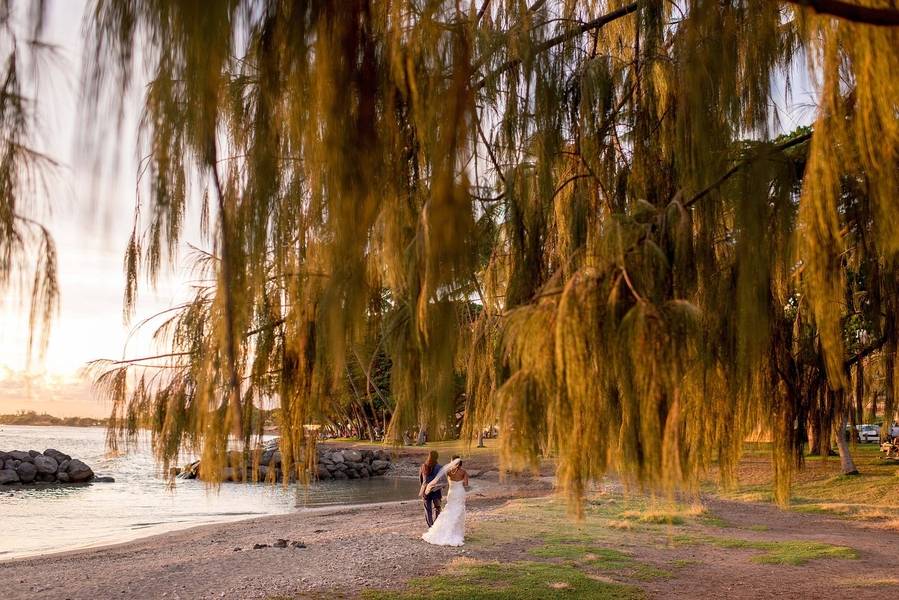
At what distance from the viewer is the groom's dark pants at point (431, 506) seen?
10797 mm

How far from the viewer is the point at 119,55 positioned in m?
1.33

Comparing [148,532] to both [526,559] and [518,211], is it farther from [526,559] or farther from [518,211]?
[518,211]

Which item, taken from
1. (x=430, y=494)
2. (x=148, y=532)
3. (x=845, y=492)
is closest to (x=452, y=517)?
Answer: (x=430, y=494)

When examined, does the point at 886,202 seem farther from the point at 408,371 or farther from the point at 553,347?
the point at 408,371

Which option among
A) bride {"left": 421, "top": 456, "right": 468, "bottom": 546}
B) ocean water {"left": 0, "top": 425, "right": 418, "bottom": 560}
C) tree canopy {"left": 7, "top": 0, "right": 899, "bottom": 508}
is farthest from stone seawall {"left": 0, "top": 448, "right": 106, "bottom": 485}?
tree canopy {"left": 7, "top": 0, "right": 899, "bottom": 508}

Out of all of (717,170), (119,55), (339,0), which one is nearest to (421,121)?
(339,0)

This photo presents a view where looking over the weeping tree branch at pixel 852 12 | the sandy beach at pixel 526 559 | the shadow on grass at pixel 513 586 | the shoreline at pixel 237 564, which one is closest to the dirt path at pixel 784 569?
the sandy beach at pixel 526 559

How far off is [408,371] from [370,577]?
19.7 ft

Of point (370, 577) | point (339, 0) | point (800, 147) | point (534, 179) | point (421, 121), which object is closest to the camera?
point (339, 0)

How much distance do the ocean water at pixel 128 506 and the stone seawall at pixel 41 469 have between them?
1.30 meters

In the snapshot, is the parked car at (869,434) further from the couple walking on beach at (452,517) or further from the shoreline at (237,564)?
the couple walking on beach at (452,517)

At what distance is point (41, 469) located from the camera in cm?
2945

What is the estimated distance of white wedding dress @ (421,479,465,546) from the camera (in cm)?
966

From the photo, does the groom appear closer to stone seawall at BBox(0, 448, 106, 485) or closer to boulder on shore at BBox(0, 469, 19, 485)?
boulder on shore at BBox(0, 469, 19, 485)
